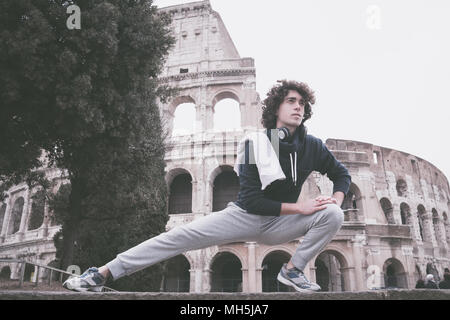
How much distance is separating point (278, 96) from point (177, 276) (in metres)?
16.8

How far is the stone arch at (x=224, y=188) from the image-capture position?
1883 centimetres

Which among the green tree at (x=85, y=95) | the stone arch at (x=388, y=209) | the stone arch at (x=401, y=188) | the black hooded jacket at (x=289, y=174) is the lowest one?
the black hooded jacket at (x=289, y=174)

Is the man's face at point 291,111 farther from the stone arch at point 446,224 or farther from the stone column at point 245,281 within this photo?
the stone arch at point 446,224

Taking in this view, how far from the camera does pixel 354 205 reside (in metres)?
20.7

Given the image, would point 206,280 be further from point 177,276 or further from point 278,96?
point 278,96

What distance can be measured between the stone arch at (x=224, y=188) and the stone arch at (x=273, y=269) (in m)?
3.62

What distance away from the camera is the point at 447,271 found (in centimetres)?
2238

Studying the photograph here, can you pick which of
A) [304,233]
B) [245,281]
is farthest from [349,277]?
[304,233]

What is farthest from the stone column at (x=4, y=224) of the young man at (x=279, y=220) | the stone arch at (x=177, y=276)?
the young man at (x=279, y=220)

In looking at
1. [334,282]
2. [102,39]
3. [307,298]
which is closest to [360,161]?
[334,282]

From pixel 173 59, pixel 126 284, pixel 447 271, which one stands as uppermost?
pixel 173 59

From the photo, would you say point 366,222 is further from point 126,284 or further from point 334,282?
point 126,284

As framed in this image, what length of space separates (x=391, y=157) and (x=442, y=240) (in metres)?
7.14

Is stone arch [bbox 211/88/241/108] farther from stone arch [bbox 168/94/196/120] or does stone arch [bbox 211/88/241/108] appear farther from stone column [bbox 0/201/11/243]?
stone column [bbox 0/201/11/243]
